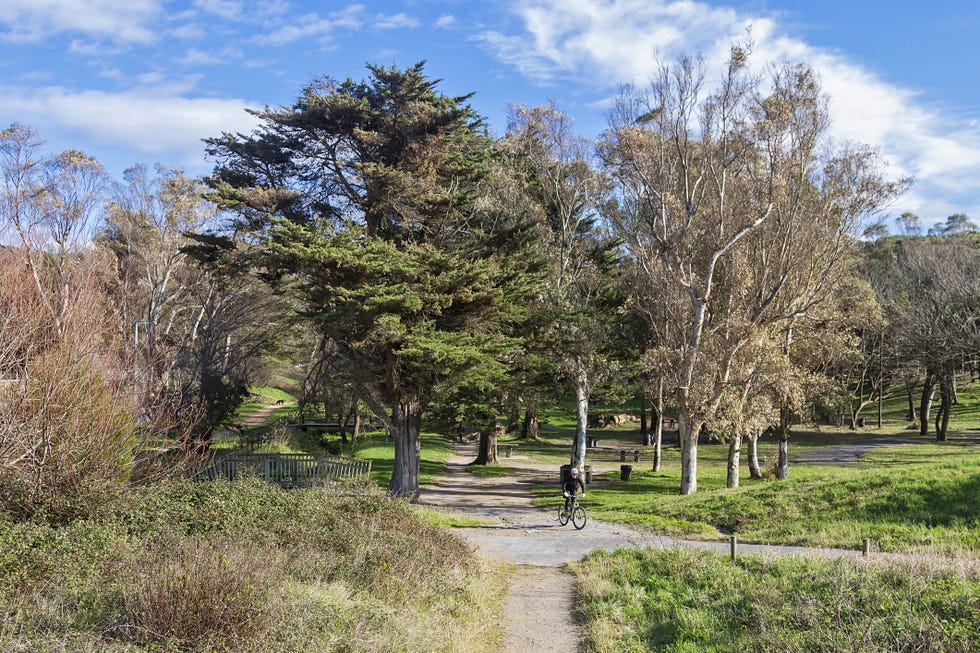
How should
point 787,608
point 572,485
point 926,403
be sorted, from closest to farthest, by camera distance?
point 787,608 → point 572,485 → point 926,403

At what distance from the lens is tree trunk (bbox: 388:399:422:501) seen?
24.0m

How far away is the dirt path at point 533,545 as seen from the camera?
32.4 ft

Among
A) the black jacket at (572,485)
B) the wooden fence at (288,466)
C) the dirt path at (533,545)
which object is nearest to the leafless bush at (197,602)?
the dirt path at (533,545)

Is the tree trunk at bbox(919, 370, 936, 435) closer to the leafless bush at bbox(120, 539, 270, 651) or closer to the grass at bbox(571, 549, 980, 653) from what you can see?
the grass at bbox(571, 549, 980, 653)

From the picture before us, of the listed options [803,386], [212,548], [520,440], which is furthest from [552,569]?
[520,440]

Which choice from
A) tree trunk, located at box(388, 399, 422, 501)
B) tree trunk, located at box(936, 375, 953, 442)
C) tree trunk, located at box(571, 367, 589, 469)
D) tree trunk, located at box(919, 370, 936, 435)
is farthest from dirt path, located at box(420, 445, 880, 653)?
tree trunk, located at box(919, 370, 936, 435)

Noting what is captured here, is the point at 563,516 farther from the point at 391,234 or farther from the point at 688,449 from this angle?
the point at 391,234

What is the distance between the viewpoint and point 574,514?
60.8 ft

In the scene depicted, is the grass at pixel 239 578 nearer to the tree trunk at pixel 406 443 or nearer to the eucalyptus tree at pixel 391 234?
the eucalyptus tree at pixel 391 234

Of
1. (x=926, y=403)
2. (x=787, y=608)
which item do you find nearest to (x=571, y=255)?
(x=787, y=608)

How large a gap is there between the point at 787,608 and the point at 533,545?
8032 millimetres

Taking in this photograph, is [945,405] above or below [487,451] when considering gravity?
above

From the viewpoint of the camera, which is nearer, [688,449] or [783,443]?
[688,449]

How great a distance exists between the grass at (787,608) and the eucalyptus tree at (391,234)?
422 inches
